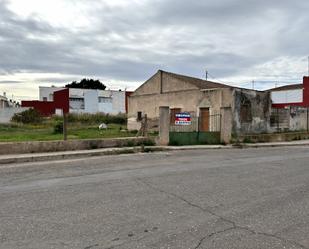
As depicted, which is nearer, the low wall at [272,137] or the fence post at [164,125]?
the fence post at [164,125]

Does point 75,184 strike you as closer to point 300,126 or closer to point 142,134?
point 142,134

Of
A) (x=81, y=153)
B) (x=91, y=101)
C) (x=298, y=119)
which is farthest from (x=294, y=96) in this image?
(x=81, y=153)

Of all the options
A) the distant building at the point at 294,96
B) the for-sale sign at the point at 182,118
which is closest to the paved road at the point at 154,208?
the for-sale sign at the point at 182,118

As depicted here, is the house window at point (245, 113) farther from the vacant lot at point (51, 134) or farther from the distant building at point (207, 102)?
the vacant lot at point (51, 134)

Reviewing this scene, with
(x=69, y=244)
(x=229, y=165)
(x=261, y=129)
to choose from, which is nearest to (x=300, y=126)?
(x=261, y=129)

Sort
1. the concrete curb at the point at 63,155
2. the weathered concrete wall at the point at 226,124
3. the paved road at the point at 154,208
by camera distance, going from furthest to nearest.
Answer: the weathered concrete wall at the point at 226,124 → the concrete curb at the point at 63,155 → the paved road at the point at 154,208

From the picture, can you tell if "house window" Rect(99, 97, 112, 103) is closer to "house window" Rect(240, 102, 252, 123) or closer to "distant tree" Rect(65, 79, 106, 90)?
"distant tree" Rect(65, 79, 106, 90)

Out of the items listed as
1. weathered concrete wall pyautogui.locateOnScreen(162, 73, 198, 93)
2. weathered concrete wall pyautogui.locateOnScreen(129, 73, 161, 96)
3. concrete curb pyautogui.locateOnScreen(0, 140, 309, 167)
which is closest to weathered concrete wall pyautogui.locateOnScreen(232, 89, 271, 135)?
weathered concrete wall pyautogui.locateOnScreen(162, 73, 198, 93)

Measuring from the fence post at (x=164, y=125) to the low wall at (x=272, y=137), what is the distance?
239 inches

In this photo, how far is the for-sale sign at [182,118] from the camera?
1838 cm

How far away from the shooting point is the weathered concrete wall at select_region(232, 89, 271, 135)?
24.5m

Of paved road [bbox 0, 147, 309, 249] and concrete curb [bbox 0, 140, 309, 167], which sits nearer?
paved road [bbox 0, 147, 309, 249]

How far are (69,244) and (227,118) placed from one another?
1648cm

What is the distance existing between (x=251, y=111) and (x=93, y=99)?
2157 inches
